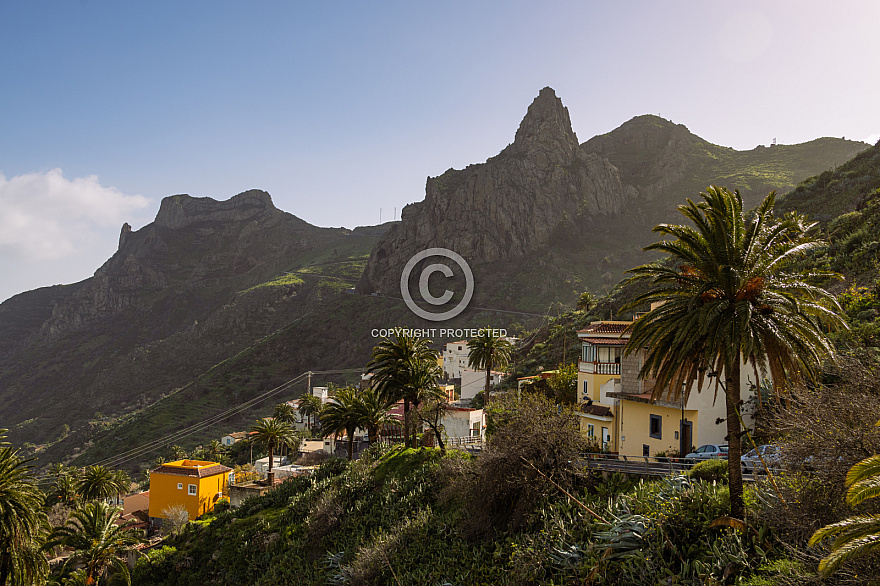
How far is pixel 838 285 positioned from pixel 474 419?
26278mm

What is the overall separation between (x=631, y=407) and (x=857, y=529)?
Result: 18889 mm

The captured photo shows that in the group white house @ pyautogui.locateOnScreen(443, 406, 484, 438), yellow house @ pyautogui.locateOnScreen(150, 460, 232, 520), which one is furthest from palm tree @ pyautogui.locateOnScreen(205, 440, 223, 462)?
white house @ pyautogui.locateOnScreen(443, 406, 484, 438)

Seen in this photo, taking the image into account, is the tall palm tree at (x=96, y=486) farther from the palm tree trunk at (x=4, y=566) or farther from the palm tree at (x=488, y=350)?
the palm tree at (x=488, y=350)

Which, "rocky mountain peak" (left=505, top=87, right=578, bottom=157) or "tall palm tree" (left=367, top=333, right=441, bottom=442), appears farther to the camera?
"rocky mountain peak" (left=505, top=87, right=578, bottom=157)

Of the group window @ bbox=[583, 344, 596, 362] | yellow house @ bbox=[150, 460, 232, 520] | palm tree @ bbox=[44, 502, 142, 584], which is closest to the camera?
palm tree @ bbox=[44, 502, 142, 584]

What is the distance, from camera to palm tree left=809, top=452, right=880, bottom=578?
656cm

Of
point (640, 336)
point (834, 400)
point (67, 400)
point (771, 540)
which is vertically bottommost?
point (67, 400)

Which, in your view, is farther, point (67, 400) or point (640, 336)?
point (67, 400)

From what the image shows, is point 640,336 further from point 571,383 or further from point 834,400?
point 571,383

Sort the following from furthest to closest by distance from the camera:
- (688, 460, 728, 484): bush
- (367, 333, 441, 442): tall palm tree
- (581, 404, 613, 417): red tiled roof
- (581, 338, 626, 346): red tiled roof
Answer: (367, 333, 441, 442): tall palm tree, (581, 338, 626, 346): red tiled roof, (581, 404, 613, 417): red tiled roof, (688, 460, 728, 484): bush

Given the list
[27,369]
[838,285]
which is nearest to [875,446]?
[838,285]

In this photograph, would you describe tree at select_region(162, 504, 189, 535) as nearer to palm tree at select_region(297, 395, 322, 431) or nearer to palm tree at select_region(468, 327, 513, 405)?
palm tree at select_region(468, 327, 513, 405)

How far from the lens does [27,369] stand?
179 metres

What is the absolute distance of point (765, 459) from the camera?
51.2ft
